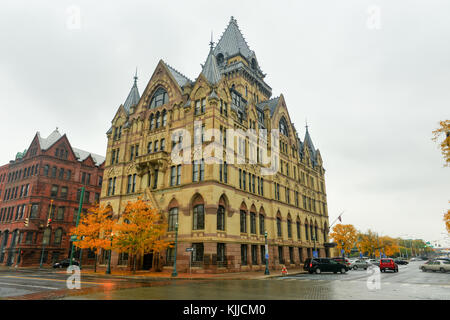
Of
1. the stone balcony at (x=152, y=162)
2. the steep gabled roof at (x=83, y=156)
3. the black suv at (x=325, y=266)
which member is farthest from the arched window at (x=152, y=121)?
the steep gabled roof at (x=83, y=156)

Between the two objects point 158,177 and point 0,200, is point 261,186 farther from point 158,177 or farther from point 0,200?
point 0,200

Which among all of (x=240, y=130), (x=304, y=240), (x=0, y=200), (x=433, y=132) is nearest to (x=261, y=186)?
(x=240, y=130)

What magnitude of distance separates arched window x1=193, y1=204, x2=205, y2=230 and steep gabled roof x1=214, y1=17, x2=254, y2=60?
3698cm

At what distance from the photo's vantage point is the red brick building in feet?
175

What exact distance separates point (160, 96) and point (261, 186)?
19.2 meters

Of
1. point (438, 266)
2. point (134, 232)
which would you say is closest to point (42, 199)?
point (134, 232)

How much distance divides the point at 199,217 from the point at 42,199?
127 feet

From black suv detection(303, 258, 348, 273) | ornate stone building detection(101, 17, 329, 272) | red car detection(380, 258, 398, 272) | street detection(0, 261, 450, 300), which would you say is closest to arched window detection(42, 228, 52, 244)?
ornate stone building detection(101, 17, 329, 272)

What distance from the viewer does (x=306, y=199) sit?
5594cm

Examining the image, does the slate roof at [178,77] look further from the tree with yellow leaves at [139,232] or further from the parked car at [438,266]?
the parked car at [438,266]

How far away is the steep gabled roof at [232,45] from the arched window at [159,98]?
22.6m

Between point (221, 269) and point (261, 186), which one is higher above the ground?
point (261, 186)

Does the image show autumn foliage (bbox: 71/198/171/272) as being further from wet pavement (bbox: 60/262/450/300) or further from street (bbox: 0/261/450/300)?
wet pavement (bbox: 60/262/450/300)

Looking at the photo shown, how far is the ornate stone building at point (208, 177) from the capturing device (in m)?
33.1
